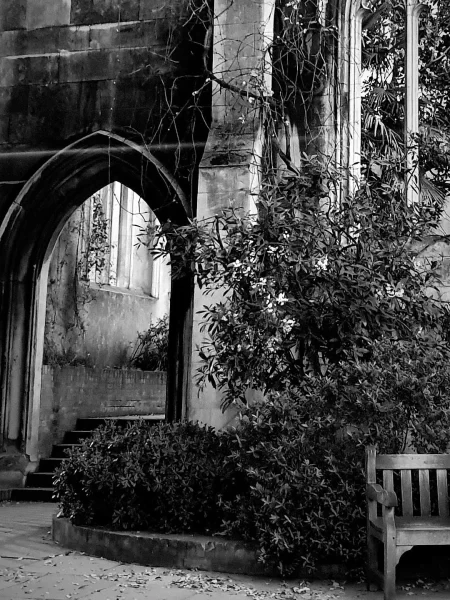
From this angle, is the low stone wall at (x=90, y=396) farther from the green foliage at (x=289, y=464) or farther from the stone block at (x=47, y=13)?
the green foliage at (x=289, y=464)

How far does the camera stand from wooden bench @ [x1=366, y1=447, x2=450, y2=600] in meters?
5.43

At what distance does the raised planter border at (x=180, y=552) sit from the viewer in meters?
6.24

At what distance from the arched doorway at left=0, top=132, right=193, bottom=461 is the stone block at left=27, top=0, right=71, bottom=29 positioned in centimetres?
158

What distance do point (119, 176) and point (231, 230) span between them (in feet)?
11.5

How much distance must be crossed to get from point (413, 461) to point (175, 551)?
1763 mm

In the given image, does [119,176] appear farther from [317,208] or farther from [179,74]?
[317,208]

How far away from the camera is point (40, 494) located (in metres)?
10.9

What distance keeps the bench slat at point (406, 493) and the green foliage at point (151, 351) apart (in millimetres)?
9661

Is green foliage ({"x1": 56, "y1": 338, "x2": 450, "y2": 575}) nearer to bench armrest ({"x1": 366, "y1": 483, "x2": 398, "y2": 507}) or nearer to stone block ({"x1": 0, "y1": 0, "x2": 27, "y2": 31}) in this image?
bench armrest ({"x1": 366, "y1": 483, "x2": 398, "y2": 507})

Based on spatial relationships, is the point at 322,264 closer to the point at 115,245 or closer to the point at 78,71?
the point at 78,71

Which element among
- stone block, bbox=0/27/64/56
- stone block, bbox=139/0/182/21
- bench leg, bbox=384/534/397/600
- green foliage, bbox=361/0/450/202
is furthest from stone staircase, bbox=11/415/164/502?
bench leg, bbox=384/534/397/600

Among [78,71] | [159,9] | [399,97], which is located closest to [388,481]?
[399,97]

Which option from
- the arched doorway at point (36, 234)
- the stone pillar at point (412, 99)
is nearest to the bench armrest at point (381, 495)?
the stone pillar at point (412, 99)

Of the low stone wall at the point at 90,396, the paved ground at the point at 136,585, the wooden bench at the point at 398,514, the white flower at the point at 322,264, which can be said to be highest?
the white flower at the point at 322,264
